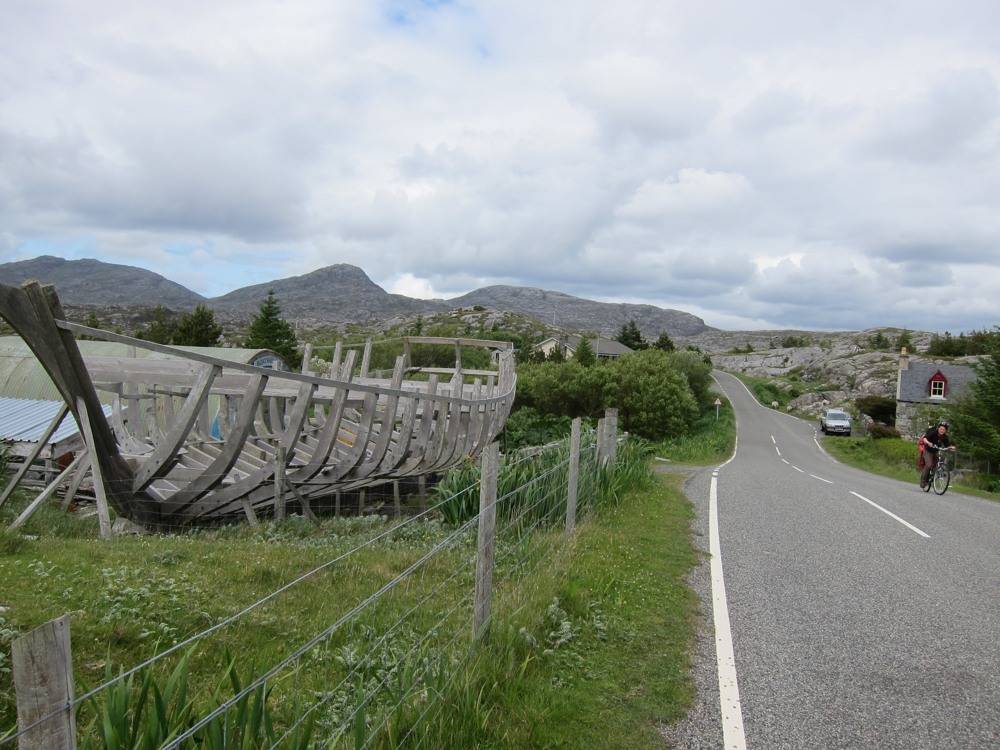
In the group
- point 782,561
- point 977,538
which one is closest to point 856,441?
point 977,538

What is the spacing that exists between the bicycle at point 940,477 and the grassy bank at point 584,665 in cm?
1138

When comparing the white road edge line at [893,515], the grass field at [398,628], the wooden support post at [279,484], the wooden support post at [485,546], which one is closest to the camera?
the grass field at [398,628]

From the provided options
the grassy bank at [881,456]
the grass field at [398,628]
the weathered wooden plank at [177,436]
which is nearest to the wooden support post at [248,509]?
the weathered wooden plank at [177,436]

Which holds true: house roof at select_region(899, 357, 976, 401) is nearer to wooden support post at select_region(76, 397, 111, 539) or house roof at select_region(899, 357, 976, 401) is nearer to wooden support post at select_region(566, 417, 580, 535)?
wooden support post at select_region(566, 417, 580, 535)

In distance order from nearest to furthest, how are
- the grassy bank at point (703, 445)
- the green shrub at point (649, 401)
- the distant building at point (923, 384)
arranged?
the grassy bank at point (703, 445) → the green shrub at point (649, 401) → the distant building at point (923, 384)

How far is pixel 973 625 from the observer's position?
5.50 metres

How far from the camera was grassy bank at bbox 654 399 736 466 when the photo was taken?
26.8 metres

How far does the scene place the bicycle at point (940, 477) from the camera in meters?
15.5

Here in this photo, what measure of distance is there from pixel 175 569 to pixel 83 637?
1.63 m

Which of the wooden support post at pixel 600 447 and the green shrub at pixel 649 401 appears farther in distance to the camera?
the green shrub at pixel 649 401

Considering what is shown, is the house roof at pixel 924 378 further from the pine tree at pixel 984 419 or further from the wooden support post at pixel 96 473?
the wooden support post at pixel 96 473

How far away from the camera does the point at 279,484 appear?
30.6 ft

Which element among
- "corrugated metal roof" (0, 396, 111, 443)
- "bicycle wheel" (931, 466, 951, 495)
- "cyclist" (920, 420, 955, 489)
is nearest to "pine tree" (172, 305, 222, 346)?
"corrugated metal roof" (0, 396, 111, 443)

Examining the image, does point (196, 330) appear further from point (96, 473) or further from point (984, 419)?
point (984, 419)
